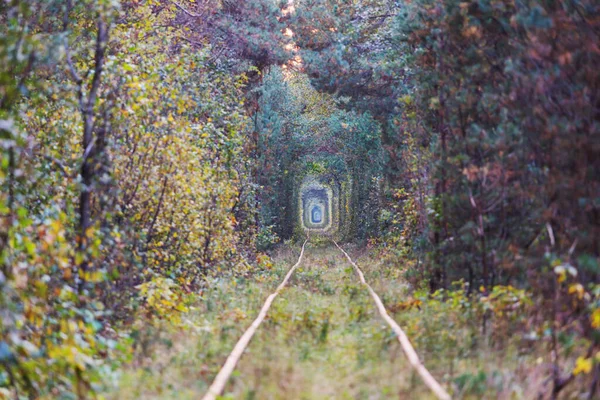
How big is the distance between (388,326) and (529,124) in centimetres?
366

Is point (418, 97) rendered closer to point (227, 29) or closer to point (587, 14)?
point (587, 14)

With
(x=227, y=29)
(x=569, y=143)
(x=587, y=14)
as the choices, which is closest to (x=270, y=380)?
(x=569, y=143)

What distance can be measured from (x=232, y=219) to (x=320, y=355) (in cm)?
834

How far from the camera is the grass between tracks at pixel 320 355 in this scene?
639 cm

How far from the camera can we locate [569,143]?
721 centimetres

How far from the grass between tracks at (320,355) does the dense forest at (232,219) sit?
47 mm

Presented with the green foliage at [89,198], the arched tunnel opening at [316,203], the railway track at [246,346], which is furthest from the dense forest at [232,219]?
the arched tunnel opening at [316,203]

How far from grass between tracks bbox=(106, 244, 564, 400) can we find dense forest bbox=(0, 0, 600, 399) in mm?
47

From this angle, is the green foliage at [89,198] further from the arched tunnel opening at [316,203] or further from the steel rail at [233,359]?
the arched tunnel opening at [316,203]

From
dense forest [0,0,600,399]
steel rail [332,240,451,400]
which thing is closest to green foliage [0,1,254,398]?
dense forest [0,0,600,399]

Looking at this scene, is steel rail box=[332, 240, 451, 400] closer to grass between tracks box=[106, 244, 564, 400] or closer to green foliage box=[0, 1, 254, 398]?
grass between tracks box=[106, 244, 564, 400]

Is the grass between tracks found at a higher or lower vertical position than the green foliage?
lower

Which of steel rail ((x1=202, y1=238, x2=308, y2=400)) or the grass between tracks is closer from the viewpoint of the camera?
steel rail ((x1=202, y1=238, x2=308, y2=400))

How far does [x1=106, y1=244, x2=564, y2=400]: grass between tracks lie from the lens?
6391mm
